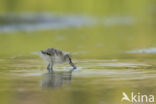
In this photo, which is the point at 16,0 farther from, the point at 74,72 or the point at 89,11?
the point at 74,72

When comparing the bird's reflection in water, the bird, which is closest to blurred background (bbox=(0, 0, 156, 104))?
the bird's reflection in water

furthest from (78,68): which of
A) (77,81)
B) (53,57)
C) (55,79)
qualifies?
(77,81)

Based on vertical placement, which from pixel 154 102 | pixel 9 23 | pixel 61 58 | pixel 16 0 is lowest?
pixel 154 102

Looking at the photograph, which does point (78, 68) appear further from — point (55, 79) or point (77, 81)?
point (77, 81)

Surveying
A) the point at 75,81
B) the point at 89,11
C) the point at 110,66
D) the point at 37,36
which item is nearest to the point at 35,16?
the point at 37,36

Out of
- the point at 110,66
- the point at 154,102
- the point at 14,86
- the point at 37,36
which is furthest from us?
the point at 37,36

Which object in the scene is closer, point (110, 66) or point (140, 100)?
point (140, 100)

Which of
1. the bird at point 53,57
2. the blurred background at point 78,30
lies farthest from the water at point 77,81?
the blurred background at point 78,30
